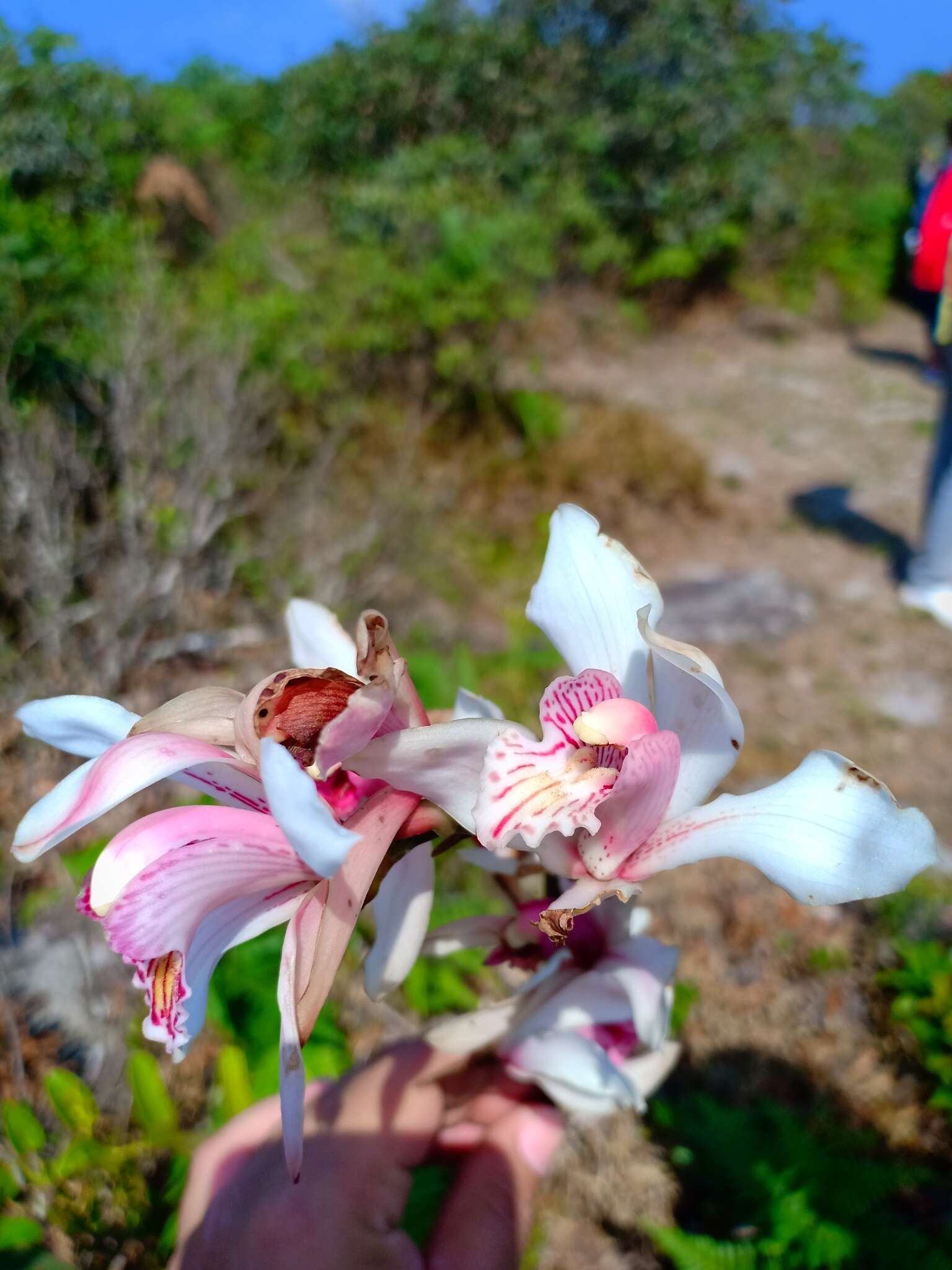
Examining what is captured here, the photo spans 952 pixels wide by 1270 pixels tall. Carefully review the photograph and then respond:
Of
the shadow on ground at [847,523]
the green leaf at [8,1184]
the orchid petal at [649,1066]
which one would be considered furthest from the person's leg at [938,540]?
the green leaf at [8,1184]

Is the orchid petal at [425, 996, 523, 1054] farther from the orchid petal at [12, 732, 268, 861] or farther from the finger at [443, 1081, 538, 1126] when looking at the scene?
the orchid petal at [12, 732, 268, 861]

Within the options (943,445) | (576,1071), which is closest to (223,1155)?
(576,1071)

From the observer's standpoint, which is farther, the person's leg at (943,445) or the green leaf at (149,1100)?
the person's leg at (943,445)

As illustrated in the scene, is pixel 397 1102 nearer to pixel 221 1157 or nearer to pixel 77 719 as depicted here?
pixel 221 1157

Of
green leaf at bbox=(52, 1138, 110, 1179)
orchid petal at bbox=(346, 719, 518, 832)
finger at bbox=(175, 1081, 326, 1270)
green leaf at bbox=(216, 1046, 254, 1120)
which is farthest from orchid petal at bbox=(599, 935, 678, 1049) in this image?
green leaf at bbox=(52, 1138, 110, 1179)

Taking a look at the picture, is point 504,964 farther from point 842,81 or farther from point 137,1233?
point 842,81

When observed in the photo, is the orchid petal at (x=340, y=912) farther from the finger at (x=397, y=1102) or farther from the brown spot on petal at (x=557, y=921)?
the finger at (x=397, y=1102)
